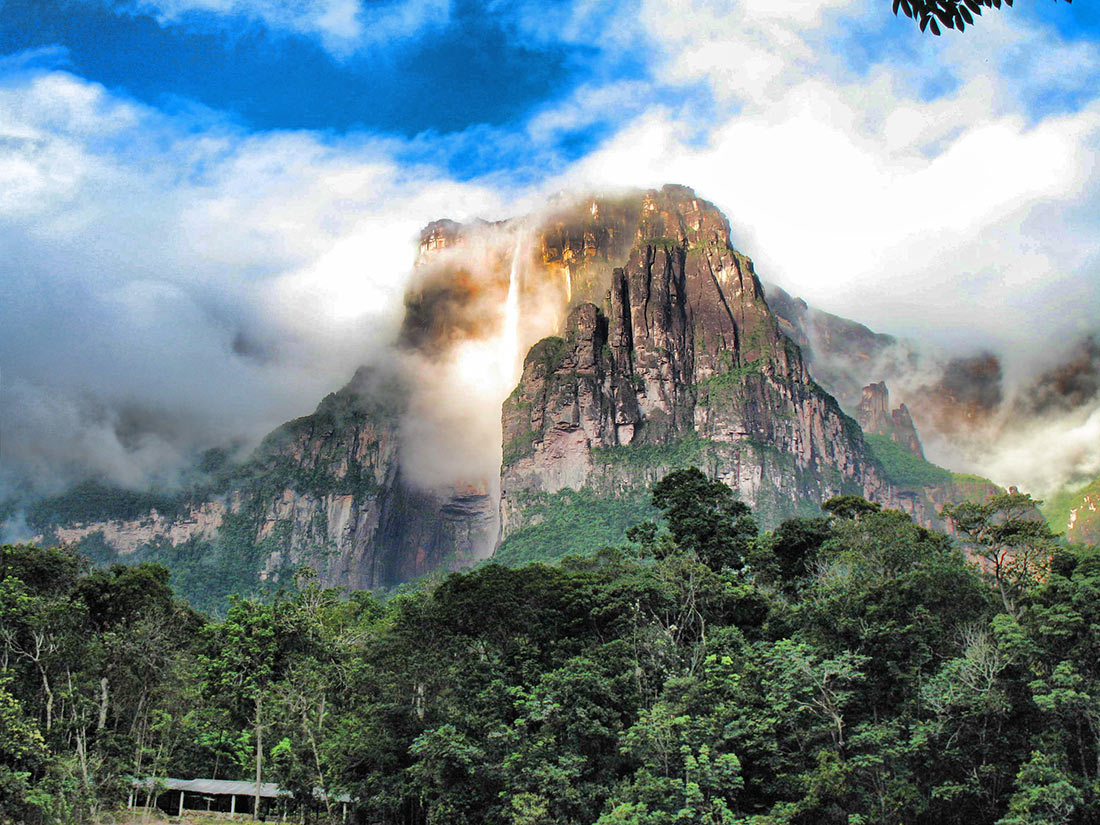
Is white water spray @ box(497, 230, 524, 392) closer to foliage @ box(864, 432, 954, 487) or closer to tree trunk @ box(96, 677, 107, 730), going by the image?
foliage @ box(864, 432, 954, 487)

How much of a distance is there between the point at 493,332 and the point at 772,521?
251 feet

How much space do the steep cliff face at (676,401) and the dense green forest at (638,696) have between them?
90315 millimetres

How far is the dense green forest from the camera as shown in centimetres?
2614

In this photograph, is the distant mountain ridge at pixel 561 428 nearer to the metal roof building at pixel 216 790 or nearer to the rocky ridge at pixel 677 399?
the rocky ridge at pixel 677 399

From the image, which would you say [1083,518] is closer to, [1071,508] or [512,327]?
[1071,508]

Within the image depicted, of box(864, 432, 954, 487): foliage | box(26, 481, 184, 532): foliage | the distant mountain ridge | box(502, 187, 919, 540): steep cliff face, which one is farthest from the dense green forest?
box(864, 432, 954, 487): foliage

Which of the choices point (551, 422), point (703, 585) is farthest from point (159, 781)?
point (551, 422)

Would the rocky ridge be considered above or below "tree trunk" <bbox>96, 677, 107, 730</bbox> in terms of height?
above

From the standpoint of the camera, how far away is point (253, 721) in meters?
37.0

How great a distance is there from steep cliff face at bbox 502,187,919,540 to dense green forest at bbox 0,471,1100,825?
9032cm

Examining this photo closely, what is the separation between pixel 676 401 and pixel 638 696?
366ft

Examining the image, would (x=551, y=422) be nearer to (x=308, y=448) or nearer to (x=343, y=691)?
(x=308, y=448)

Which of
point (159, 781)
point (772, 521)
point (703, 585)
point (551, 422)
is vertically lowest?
point (159, 781)

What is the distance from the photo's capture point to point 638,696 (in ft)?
103
